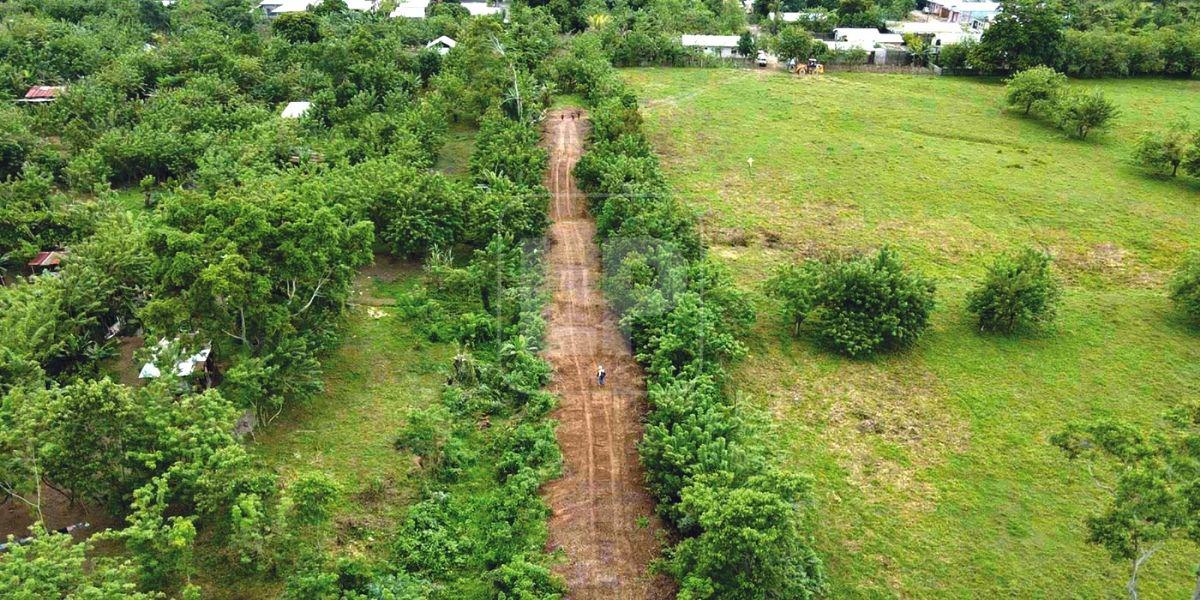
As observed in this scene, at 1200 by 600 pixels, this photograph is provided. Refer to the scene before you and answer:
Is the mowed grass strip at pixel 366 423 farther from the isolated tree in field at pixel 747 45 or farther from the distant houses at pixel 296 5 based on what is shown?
the distant houses at pixel 296 5

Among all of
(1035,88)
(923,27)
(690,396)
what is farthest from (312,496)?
(923,27)

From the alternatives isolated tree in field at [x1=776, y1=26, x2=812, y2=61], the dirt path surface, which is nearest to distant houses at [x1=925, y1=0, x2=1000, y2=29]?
isolated tree in field at [x1=776, y1=26, x2=812, y2=61]

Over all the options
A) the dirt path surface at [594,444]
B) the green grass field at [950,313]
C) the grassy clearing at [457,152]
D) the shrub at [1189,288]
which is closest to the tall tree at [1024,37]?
the green grass field at [950,313]

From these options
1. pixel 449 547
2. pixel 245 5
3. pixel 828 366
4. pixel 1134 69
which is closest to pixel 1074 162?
pixel 1134 69

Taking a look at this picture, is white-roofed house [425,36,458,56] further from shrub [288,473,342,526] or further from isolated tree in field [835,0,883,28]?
Result: shrub [288,473,342,526]

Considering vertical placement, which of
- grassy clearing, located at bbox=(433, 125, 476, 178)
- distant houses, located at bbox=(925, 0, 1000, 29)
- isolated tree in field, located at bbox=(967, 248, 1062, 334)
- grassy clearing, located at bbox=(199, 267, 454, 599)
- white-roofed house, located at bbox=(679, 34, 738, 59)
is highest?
distant houses, located at bbox=(925, 0, 1000, 29)

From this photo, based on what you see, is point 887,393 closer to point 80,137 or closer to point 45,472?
point 45,472

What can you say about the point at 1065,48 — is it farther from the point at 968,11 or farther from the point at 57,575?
the point at 57,575
